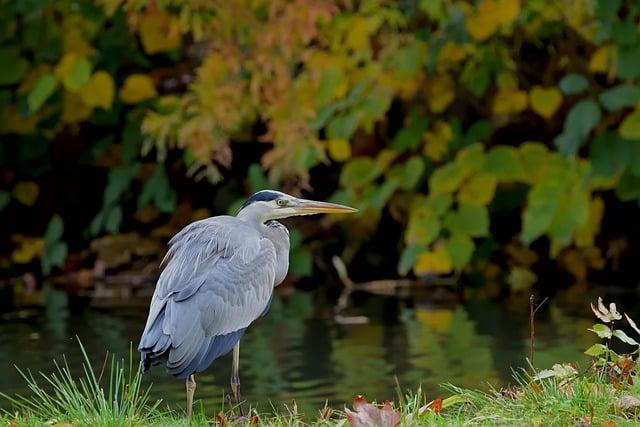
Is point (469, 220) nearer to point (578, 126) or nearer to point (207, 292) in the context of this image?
point (578, 126)

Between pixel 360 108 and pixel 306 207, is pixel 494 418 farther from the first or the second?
pixel 360 108

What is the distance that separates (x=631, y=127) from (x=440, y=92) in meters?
2.46

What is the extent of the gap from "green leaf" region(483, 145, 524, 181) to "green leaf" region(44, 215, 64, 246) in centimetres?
488

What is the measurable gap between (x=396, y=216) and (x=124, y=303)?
2895 mm

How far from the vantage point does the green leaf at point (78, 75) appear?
44.0ft

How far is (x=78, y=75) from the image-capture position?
13.5 metres

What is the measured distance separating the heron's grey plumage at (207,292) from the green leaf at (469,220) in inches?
224

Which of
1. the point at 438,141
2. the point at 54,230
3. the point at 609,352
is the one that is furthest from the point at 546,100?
the point at 609,352

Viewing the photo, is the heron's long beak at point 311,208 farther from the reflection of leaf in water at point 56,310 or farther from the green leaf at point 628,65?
Result: the green leaf at point 628,65

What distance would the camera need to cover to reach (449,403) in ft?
17.5

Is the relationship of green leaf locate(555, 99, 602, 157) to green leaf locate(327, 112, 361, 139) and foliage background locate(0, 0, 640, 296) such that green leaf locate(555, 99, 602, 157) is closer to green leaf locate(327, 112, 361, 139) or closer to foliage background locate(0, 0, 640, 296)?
foliage background locate(0, 0, 640, 296)

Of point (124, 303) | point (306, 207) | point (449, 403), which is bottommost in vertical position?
point (124, 303)

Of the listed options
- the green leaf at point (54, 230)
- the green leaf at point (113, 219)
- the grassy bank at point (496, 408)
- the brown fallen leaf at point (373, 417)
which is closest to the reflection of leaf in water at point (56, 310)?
the green leaf at point (54, 230)

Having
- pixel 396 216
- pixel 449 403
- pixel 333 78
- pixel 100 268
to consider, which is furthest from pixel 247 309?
pixel 100 268
